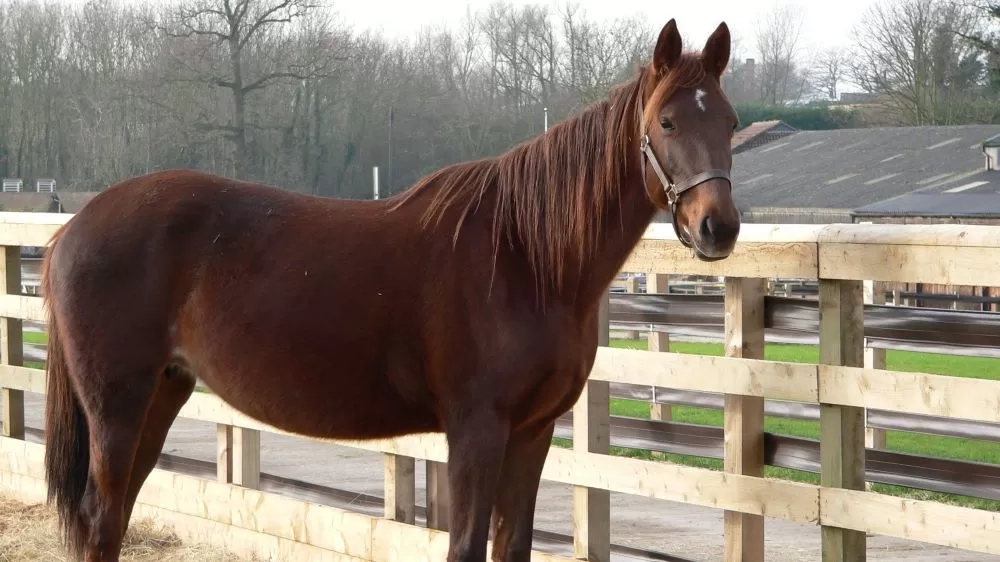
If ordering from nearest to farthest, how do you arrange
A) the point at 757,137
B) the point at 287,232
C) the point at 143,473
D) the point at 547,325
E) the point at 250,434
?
the point at 547,325 → the point at 287,232 → the point at 143,473 → the point at 250,434 → the point at 757,137

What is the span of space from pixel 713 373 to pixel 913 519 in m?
0.77

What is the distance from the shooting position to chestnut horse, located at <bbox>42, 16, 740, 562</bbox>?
3.21 m

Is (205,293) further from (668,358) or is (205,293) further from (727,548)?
(727,548)

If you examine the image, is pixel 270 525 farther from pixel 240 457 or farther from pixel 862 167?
pixel 862 167

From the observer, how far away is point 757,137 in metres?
53.5

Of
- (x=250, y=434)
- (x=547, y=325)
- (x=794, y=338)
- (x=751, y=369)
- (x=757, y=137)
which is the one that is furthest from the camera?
(x=757, y=137)

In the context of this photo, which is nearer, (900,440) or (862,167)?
(900,440)

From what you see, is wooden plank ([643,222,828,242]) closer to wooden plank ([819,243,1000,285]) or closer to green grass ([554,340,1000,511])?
wooden plank ([819,243,1000,285])

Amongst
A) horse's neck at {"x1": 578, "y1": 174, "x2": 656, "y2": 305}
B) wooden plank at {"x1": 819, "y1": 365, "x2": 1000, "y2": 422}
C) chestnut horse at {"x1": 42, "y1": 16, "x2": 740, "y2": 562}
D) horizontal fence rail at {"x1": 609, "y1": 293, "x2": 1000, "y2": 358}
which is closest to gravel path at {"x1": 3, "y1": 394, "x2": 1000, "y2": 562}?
horizontal fence rail at {"x1": 609, "y1": 293, "x2": 1000, "y2": 358}

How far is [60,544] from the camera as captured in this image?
4.82 metres

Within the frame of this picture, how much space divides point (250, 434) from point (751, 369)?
2721 millimetres

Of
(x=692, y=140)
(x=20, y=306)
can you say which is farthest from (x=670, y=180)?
(x=20, y=306)

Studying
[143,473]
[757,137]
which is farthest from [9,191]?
[143,473]

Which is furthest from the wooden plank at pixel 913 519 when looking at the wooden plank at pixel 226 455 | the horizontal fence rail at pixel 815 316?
the wooden plank at pixel 226 455
